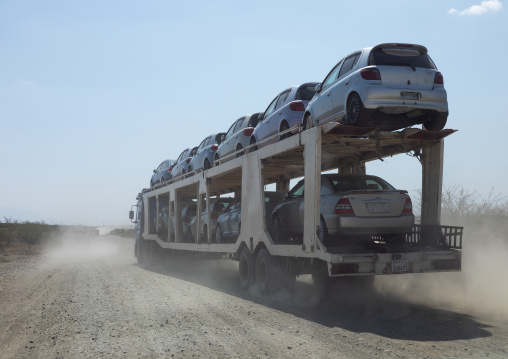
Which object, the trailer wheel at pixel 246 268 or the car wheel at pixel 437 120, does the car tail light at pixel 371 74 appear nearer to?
the car wheel at pixel 437 120

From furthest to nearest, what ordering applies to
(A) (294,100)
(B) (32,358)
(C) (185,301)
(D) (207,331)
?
(A) (294,100) → (C) (185,301) → (D) (207,331) → (B) (32,358)

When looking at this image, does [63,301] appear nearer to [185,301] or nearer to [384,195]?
[185,301]

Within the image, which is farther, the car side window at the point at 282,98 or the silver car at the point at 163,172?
the silver car at the point at 163,172

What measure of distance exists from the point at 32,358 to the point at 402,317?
5138mm

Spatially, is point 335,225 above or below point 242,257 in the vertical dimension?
above

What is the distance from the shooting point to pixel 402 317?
314 inches

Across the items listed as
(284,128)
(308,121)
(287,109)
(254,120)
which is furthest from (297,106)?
(254,120)

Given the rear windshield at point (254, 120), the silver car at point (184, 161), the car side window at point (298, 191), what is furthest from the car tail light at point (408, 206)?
the silver car at point (184, 161)

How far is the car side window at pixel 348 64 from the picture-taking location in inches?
363

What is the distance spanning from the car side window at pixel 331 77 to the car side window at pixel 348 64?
178 mm

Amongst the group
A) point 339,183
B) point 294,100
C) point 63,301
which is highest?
point 294,100

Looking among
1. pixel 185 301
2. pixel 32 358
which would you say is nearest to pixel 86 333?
pixel 32 358

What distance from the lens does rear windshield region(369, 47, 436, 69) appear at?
8680 mm

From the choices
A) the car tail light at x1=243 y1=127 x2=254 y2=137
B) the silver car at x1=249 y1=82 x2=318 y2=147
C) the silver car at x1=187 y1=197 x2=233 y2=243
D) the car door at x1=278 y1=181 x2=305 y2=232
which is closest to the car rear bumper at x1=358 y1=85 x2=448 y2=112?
the car door at x1=278 y1=181 x2=305 y2=232
